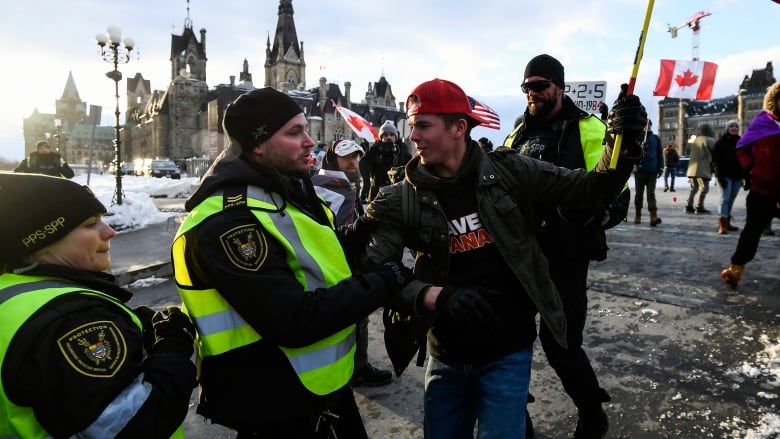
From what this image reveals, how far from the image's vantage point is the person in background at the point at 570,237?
8.86 feet

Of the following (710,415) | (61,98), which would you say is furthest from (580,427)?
(61,98)

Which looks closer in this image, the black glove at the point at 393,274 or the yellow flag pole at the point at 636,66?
the black glove at the point at 393,274

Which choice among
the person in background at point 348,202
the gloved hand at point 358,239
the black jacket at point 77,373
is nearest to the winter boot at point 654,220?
the person in background at point 348,202

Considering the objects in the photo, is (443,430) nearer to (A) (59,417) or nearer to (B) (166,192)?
(A) (59,417)

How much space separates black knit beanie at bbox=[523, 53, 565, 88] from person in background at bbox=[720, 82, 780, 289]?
10.6 ft

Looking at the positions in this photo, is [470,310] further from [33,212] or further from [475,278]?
[33,212]

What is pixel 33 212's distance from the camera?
1.44 m

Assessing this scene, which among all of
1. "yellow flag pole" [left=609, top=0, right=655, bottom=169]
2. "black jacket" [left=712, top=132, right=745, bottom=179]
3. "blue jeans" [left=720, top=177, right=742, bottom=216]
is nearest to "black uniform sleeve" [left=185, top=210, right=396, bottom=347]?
"yellow flag pole" [left=609, top=0, right=655, bottom=169]

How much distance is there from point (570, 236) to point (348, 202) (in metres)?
2.07

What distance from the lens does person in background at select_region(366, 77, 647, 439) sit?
2.09 metres

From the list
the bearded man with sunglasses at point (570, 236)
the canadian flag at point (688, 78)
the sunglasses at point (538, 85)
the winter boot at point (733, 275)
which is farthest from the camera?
the canadian flag at point (688, 78)

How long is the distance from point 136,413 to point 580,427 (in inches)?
94.7

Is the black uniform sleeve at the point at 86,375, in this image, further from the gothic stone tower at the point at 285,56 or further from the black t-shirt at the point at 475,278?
the gothic stone tower at the point at 285,56

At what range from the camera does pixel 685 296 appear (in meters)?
5.26
